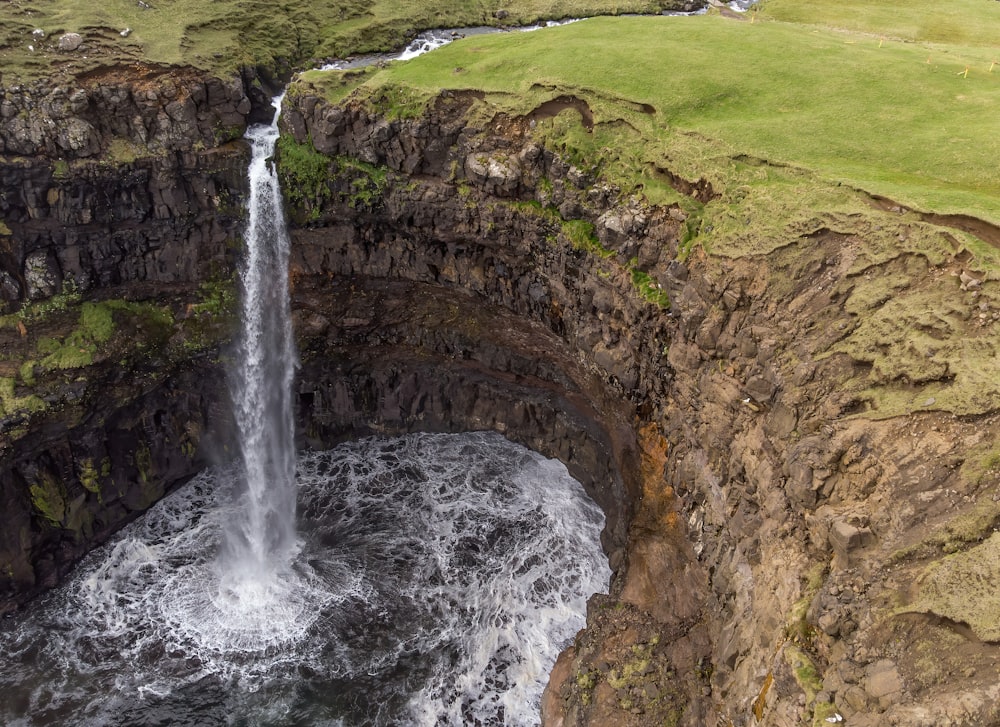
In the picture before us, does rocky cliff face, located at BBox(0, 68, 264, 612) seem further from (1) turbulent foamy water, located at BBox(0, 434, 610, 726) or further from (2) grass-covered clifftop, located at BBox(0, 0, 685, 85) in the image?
(1) turbulent foamy water, located at BBox(0, 434, 610, 726)

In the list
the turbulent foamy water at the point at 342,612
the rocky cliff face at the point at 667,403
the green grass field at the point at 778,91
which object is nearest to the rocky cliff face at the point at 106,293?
the turbulent foamy water at the point at 342,612

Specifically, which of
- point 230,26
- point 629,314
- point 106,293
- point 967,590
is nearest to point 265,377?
point 106,293

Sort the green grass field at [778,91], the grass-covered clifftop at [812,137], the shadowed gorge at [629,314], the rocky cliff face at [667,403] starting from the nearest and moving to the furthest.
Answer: the rocky cliff face at [667,403]
the shadowed gorge at [629,314]
the grass-covered clifftop at [812,137]
the green grass field at [778,91]

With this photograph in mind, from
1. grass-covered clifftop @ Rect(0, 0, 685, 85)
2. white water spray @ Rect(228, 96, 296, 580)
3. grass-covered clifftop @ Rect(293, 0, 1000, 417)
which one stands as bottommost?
white water spray @ Rect(228, 96, 296, 580)

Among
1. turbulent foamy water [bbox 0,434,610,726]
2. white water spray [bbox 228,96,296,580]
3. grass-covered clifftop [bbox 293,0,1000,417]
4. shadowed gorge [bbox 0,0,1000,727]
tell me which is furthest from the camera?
white water spray [bbox 228,96,296,580]

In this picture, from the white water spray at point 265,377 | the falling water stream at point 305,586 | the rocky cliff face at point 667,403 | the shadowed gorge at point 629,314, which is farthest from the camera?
the white water spray at point 265,377

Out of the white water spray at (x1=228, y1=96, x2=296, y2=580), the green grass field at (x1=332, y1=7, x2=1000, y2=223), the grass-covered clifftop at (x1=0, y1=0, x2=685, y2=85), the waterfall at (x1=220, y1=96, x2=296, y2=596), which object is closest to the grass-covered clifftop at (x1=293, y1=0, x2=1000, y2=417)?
the green grass field at (x1=332, y1=7, x2=1000, y2=223)

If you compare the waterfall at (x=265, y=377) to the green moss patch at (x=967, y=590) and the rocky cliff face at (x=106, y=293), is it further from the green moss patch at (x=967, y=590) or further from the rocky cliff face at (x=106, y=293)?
the green moss patch at (x=967, y=590)
